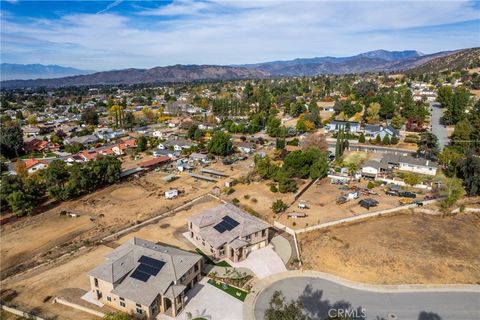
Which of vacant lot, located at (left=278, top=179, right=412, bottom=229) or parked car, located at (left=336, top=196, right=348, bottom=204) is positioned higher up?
parked car, located at (left=336, top=196, right=348, bottom=204)

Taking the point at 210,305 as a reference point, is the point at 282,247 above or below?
above

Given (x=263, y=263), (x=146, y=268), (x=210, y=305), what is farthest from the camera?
(x=263, y=263)

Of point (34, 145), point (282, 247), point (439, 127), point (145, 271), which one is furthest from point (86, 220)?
point (439, 127)

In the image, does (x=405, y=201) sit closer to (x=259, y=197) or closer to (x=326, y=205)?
(x=326, y=205)

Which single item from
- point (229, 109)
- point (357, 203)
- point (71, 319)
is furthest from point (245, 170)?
point (229, 109)

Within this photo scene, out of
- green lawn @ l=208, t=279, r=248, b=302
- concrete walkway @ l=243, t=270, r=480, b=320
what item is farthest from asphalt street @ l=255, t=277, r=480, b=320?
green lawn @ l=208, t=279, r=248, b=302

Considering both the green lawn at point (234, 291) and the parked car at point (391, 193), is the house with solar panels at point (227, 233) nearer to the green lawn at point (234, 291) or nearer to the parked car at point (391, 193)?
the green lawn at point (234, 291)

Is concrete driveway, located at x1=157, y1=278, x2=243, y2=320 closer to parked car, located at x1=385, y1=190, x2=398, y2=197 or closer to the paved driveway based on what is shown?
parked car, located at x1=385, y1=190, x2=398, y2=197

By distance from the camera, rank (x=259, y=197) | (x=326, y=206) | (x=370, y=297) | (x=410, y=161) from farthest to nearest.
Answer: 1. (x=410, y=161)
2. (x=259, y=197)
3. (x=326, y=206)
4. (x=370, y=297)

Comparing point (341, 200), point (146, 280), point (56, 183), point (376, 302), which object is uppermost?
point (56, 183)
